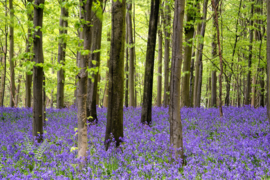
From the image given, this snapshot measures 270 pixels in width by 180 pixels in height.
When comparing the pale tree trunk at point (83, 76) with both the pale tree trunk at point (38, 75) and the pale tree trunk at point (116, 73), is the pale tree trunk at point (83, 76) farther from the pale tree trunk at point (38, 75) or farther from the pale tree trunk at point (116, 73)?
the pale tree trunk at point (38, 75)

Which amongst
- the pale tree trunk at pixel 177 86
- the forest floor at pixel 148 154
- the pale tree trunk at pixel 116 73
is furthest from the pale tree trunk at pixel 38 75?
the pale tree trunk at pixel 177 86

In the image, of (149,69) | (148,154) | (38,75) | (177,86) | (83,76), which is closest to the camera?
(83,76)

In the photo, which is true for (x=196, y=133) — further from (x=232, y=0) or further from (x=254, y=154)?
(x=232, y=0)

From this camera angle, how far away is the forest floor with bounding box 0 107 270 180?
4055 mm

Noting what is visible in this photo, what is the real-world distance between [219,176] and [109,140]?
309 cm

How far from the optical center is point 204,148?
5.71m

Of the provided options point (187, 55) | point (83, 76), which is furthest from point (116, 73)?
point (187, 55)

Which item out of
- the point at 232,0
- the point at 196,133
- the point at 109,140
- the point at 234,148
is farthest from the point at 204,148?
the point at 232,0

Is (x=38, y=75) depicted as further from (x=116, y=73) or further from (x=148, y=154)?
(x=148, y=154)

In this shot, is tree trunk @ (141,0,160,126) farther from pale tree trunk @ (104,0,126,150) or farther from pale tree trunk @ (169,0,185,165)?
pale tree trunk @ (169,0,185,165)

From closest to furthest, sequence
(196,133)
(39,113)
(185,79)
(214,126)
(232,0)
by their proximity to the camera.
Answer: (39,113) < (196,133) < (214,126) < (185,79) < (232,0)

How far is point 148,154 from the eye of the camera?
5.31 metres

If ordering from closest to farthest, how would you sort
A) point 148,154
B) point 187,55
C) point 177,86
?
point 177,86 → point 148,154 → point 187,55

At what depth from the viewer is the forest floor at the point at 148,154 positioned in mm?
4055
